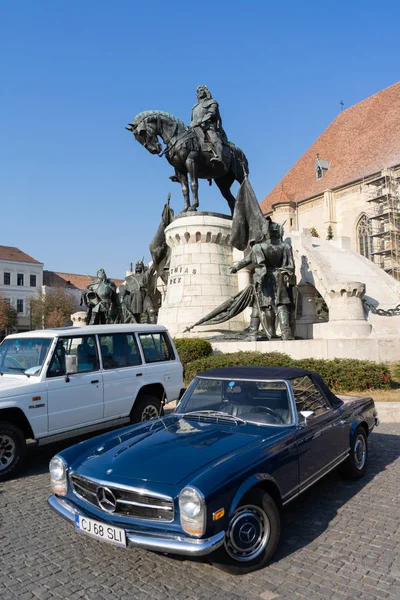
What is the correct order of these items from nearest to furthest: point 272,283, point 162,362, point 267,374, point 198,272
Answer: point 267,374, point 162,362, point 272,283, point 198,272

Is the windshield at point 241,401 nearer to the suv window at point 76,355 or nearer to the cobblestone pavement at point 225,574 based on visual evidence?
the cobblestone pavement at point 225,574

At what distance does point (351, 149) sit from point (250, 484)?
4498cm

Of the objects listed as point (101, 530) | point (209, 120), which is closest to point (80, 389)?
point (101, 530)

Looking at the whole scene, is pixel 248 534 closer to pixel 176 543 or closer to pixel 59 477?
pixel 176 543

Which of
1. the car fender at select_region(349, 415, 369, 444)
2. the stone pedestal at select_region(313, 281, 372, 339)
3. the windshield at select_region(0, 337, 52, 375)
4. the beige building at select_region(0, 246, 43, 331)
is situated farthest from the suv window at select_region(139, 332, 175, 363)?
the beige building at select_region(0, 246, 43, 331)

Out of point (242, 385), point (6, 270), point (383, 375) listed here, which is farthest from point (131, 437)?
point (6, 270)

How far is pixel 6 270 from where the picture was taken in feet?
195

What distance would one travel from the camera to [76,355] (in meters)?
5.94

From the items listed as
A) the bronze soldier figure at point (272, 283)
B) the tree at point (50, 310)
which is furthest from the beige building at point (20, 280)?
the bronze soldier figure at point (272, 283)

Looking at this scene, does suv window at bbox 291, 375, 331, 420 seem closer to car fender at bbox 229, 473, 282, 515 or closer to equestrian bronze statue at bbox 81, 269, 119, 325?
car fender at bbox 229, 473, 282, 515

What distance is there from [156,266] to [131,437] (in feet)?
50.9

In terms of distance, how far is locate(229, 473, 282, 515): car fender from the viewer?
2846mm

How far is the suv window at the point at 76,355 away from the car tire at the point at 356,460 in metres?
3.44

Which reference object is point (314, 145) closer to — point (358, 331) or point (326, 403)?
point (358, 331)
